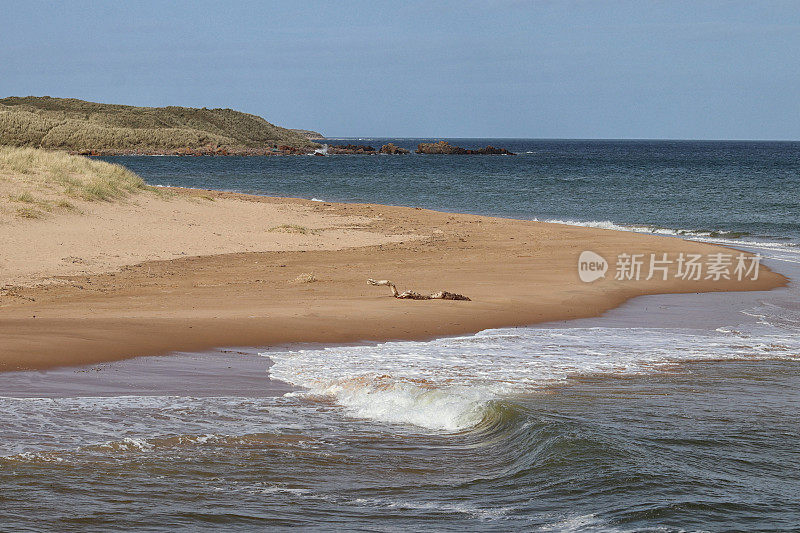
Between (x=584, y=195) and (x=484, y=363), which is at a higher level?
(x=584, y=195)

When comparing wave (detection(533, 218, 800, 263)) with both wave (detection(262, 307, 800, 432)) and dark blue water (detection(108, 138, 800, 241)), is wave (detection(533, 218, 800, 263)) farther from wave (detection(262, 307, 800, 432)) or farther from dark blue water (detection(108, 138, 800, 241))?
wave (detection(262, 307, 800, 432))

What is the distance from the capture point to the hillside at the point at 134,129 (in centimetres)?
10769

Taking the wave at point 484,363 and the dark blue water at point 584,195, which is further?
the dark blue water at point 584,195

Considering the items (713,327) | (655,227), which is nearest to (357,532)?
(713,327)

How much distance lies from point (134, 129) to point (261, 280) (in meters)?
111

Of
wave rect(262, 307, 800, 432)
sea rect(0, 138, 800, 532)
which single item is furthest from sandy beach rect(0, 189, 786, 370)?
wave rect(262, 307, 800, 432)

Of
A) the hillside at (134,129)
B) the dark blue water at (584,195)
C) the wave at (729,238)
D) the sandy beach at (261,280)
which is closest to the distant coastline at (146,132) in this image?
the hillside at (134,129)

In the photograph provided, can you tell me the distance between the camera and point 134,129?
386ft

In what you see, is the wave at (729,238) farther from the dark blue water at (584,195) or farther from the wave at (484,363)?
the wave at (484,363)

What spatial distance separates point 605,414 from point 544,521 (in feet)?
7.76

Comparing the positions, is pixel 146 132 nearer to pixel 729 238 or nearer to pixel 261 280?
pixel 729 238

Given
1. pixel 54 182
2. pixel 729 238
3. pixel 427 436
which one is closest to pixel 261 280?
pixel 427 436

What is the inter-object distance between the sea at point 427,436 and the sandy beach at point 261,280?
29.6 inches

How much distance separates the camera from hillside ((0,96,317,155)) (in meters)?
108
